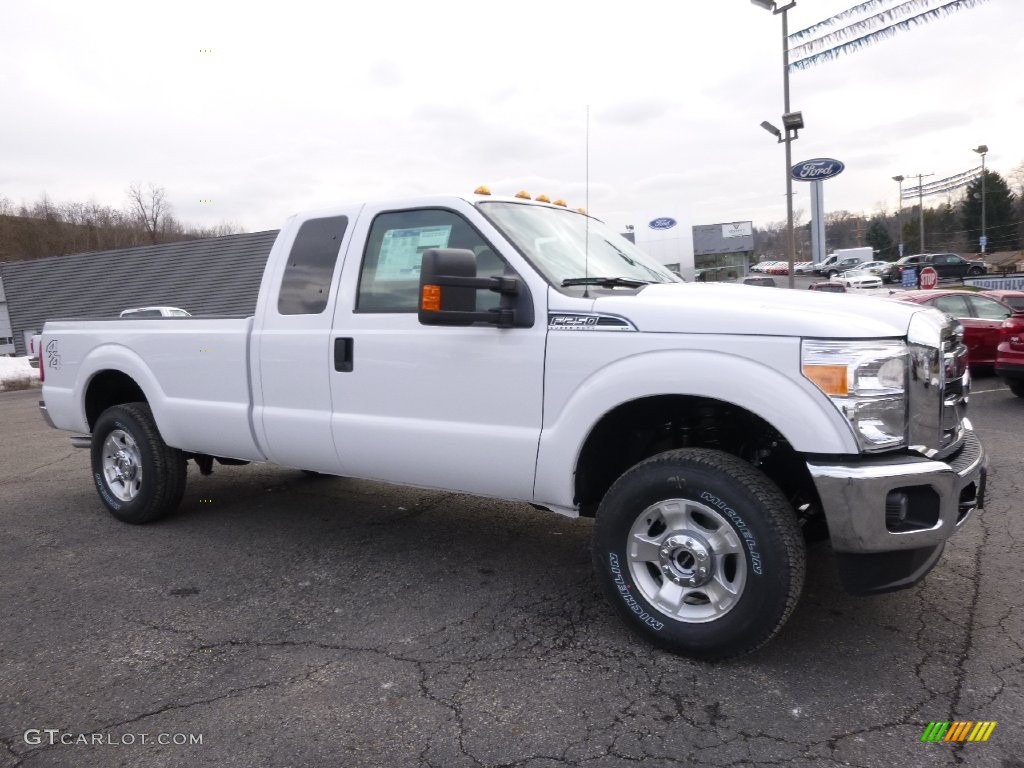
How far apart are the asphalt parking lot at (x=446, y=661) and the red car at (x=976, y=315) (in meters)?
7.57

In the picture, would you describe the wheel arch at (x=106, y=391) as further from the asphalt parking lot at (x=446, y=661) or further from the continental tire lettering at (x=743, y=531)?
the continental tire lettering at (x=743, y=531)

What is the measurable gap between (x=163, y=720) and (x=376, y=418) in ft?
5.48

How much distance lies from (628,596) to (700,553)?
1.23 ft

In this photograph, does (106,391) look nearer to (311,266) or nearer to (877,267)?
(311,266)

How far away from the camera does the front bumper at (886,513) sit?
2773 mm

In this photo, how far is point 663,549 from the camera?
3.16 metres

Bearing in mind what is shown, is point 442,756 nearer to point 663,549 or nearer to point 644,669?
point 644,669

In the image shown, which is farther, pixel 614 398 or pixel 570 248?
pixel 570 248

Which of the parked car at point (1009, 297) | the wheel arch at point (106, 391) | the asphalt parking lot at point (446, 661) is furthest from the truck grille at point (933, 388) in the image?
the parked car at point (1009, 297)

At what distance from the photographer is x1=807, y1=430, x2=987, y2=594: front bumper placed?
277 centimetres

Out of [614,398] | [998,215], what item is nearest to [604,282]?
[614,398]

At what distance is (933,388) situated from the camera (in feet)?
9.78

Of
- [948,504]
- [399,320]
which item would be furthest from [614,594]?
[399,320]

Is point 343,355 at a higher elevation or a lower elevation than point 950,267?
lower
